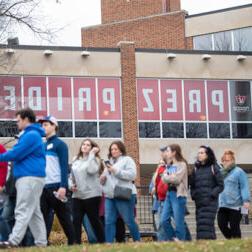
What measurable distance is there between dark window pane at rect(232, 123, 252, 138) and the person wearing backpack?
21.5m

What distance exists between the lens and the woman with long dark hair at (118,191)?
40.8 feet

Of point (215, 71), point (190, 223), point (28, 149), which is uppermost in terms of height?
point (215, 71)

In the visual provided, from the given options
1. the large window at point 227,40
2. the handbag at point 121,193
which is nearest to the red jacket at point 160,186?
the handbag at point 121,193

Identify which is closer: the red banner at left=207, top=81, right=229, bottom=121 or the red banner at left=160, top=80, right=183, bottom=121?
the red banner at left=160, top=80, right=183, bottom=121

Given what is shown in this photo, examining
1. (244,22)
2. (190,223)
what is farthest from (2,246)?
(244,22)

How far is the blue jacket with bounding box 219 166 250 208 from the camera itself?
43.6ft

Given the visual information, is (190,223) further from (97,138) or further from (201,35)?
(201,35)

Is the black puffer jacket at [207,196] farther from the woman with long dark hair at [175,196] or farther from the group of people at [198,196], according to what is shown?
the woman with long dark hair at [175,196]

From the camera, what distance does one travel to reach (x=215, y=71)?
114 feet

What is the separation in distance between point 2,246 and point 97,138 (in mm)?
22522

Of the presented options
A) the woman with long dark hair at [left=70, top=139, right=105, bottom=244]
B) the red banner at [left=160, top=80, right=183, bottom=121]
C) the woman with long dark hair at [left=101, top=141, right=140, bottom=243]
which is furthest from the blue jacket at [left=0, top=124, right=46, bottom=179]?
the red banner at [left=160, top=80, right=183, bottom=121]

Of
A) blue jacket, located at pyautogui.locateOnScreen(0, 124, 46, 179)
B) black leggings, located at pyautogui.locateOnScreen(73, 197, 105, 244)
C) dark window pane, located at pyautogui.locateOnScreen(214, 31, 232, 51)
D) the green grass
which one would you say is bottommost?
the green grass

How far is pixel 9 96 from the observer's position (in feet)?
104

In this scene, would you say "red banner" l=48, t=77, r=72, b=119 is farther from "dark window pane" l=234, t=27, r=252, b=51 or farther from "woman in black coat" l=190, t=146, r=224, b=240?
"woman in black coat" l=190, t=146, r=224, b=240
